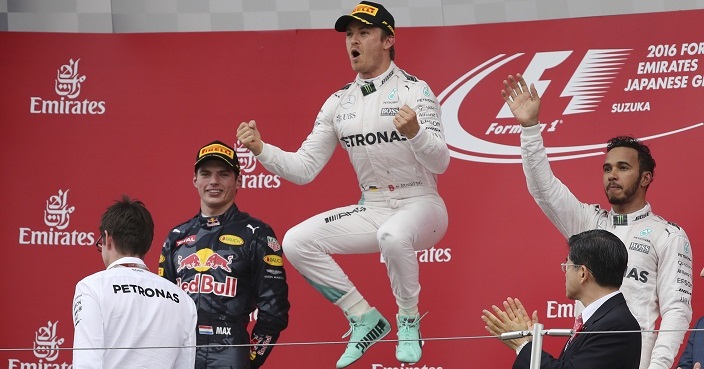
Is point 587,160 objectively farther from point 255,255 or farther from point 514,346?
point 514,346

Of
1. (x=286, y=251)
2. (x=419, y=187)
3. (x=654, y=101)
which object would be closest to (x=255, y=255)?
(x=286, y=251)

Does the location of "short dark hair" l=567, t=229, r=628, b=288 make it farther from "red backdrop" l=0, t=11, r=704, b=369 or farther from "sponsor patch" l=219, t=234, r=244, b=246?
"red backdrop" l=0, t=11, r=704, b=369

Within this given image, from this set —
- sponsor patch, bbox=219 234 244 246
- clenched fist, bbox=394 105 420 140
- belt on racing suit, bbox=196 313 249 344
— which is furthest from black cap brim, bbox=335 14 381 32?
belt on racing suit, bbox=196 313 249 344

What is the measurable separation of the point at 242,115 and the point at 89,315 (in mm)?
2857

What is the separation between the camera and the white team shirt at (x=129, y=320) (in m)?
3.58

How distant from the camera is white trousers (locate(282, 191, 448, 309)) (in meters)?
4.82

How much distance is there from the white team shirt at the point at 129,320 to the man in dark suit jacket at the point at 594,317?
88cm

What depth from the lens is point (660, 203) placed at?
585 centimetres

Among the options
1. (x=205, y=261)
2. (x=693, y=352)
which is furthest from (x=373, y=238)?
(x=693, y=352)

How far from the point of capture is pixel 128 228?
12.4ft

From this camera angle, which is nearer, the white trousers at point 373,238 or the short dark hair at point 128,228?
the short dark hair at point 128,228

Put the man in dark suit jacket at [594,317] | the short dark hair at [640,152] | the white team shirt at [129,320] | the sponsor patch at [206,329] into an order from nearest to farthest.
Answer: the man in dark suit jacket at [594,317] → the white team shirt at [129,320] → the sponsor patch at [206,329] → the short dark hair at [640,152]

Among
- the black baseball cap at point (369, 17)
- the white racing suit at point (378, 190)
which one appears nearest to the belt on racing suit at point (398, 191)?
the white racing suit at point (378, 190)

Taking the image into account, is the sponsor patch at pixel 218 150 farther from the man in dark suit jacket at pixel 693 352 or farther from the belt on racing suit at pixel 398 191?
the man in dark suit jacket at pixel 693 352
